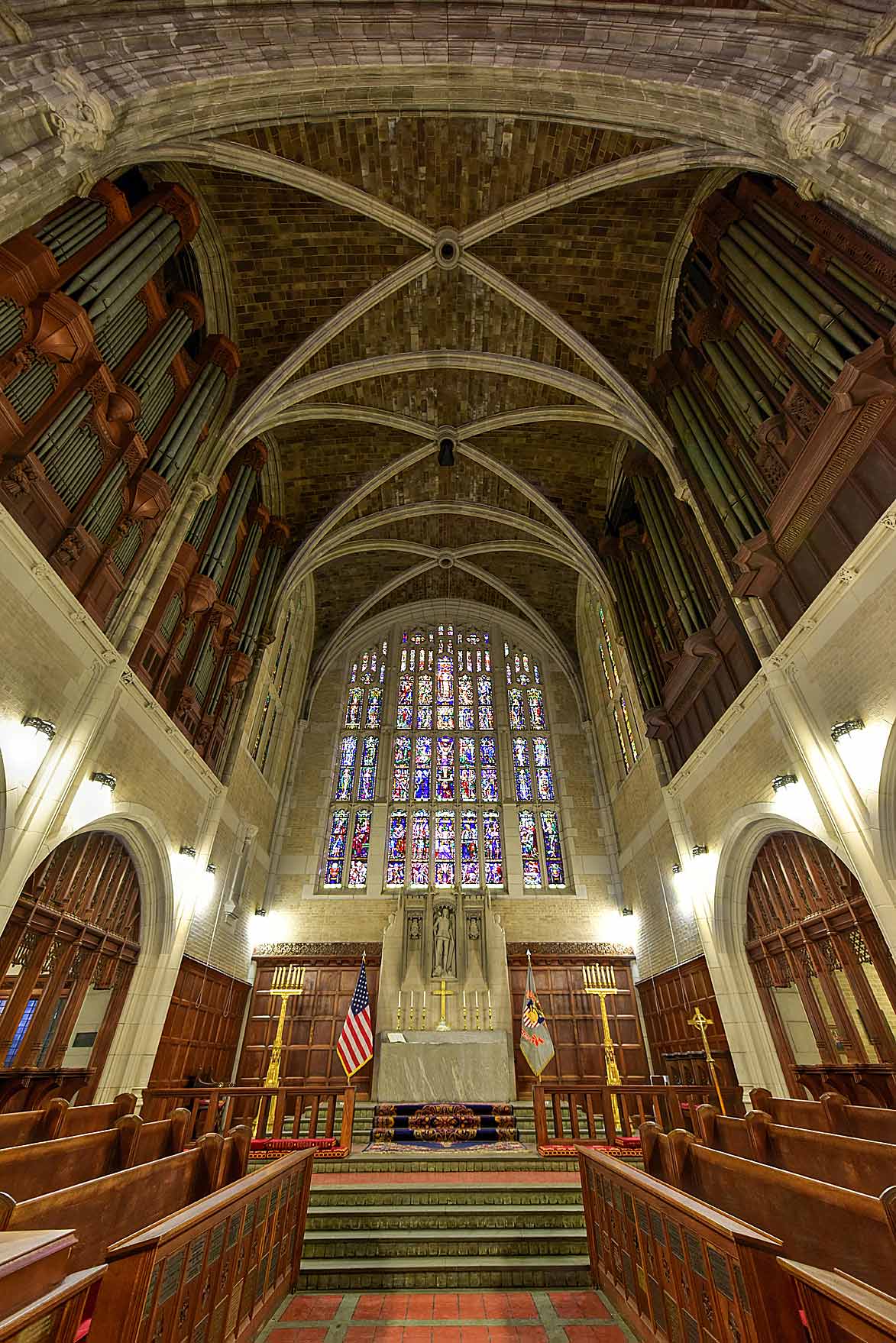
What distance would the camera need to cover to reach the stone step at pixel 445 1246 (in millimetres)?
4941

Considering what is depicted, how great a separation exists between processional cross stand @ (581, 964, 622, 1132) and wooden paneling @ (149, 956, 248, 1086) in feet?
22.3

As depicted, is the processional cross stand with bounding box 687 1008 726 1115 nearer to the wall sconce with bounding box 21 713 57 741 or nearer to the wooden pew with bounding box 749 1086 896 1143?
the wooden pew with bounding box 749 1086 896 1143

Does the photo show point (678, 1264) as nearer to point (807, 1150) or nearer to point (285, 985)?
point (807, 1150)

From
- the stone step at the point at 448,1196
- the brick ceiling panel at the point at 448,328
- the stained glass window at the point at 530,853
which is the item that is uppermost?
the brick ceiling panel at the point at 448,328

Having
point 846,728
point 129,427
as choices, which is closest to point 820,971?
point 846,728

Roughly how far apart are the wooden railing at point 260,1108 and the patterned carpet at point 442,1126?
87cm

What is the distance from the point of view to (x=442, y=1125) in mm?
9344

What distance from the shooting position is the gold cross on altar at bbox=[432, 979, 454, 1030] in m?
11.6

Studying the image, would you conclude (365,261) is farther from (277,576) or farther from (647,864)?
(647,864)

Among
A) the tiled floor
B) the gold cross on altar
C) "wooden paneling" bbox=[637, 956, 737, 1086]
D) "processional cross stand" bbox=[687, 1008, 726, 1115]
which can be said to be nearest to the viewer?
the tiled floor

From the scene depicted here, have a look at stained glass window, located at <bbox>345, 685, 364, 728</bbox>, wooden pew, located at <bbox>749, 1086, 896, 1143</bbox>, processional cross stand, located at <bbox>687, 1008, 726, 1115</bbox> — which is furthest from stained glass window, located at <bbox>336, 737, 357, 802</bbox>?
wooden pew, located at <bbox>749, 1086, 896, 1143</bbox>

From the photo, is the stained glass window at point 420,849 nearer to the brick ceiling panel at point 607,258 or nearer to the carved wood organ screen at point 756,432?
the carved wood organ screen at point 756,432

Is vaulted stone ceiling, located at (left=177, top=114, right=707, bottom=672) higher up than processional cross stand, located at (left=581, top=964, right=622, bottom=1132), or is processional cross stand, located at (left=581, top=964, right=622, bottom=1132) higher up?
vaulted stone ceiling, located at (left=177, top=114, right=707, bottom=672)

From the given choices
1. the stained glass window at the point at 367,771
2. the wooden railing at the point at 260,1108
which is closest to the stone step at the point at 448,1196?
the wooden railing at the point at 260,1108
